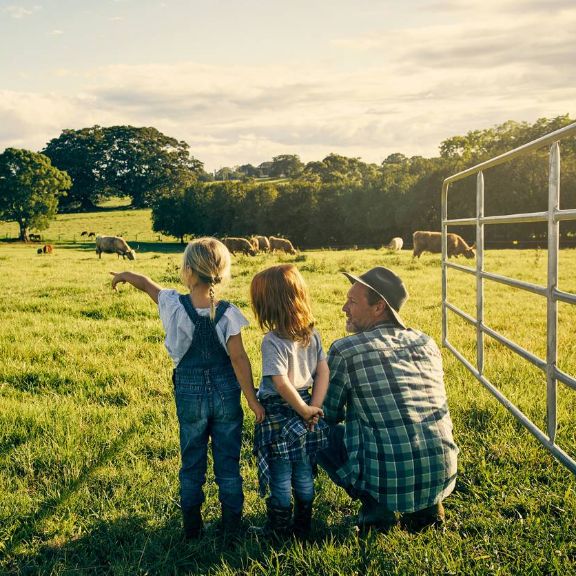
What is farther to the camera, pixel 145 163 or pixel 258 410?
pixel 145 163

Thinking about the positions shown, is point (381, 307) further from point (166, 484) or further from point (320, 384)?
point (166, 484)

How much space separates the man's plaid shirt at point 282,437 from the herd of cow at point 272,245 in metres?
21.2

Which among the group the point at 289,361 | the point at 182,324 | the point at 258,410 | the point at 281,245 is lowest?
the point at 281,245

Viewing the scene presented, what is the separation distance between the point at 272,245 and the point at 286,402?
34039mm

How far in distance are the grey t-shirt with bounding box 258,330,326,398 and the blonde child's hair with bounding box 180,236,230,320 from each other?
426 mm

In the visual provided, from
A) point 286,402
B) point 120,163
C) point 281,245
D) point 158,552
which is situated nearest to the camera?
point 158,552

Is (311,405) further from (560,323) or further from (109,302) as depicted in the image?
(109,302)

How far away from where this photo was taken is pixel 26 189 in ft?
176

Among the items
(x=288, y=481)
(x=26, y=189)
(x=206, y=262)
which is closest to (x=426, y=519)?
(x=288, y=481)

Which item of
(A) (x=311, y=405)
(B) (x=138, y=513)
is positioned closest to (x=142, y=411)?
(B) (x=138, y=513)

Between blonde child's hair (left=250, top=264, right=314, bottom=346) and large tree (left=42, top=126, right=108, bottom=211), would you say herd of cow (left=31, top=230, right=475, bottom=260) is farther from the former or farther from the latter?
large tree (left=42, top=126, right=108, bottom=211)

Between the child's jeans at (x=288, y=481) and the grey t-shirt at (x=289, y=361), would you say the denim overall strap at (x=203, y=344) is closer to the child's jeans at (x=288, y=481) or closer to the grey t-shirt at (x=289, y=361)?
the grey t-shirt at (x=289, y=361)

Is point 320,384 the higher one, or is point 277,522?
point 320,384

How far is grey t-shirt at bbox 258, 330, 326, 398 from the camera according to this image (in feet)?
9.96
